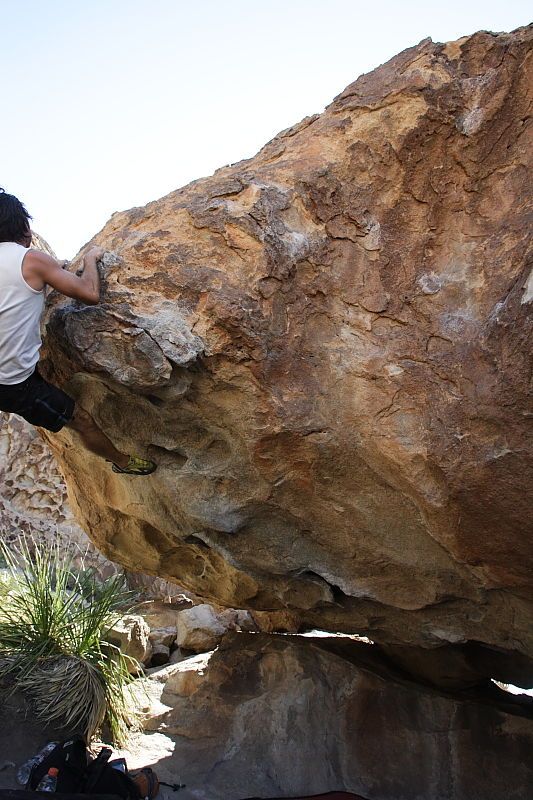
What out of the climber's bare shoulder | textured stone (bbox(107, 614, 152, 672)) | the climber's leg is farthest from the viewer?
textured stone (bbox(107, 614, 152, 672))

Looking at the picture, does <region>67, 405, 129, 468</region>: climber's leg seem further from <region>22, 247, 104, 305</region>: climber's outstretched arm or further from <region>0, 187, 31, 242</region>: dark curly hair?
<region>0, 187, 31, 242</region>: dark curly hair

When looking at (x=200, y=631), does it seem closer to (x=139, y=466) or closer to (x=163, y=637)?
(x=163, y=637)

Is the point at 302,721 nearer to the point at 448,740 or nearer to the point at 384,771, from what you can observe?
the point at 384,771

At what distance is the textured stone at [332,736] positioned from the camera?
4195 mm

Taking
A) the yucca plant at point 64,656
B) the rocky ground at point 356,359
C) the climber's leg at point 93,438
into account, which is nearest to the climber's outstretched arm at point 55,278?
the rocky ground at point 356,359

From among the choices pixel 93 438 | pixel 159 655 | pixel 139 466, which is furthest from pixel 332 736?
pixel 159 655

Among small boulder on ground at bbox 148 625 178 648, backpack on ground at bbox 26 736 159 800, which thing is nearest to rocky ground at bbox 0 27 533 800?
backpack on ground at bbox 26 736 159 800

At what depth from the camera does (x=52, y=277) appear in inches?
123

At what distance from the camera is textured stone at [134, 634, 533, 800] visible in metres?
4.20

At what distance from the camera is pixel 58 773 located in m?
3.81

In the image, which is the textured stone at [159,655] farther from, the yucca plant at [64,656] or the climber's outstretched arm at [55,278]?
the climber's outstretched arm at [55,278]

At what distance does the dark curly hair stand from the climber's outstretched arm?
16cm

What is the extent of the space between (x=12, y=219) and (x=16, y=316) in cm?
43

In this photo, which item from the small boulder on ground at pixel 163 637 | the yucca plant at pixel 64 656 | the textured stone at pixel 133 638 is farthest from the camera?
the small boulder on ground at pixel 163 637
